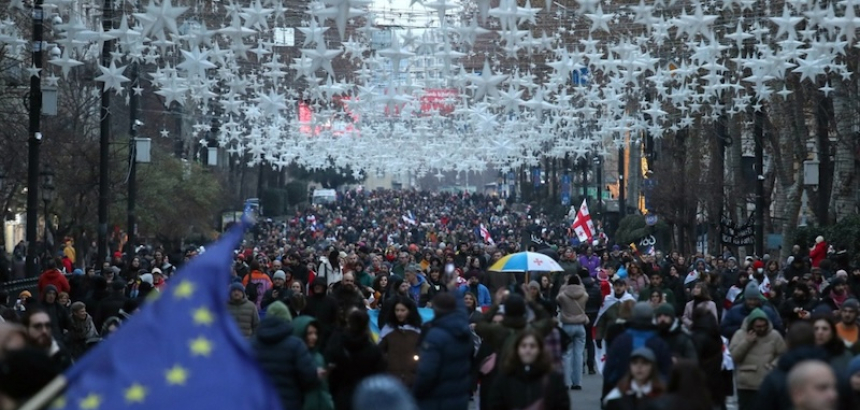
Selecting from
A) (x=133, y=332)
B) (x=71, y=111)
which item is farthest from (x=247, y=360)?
(x=71, y=111)

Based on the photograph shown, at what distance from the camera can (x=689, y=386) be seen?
9.16 meters

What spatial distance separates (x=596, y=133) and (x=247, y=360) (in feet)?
149

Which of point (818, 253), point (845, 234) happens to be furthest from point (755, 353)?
point (845, 234)

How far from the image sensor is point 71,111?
4650 centimetres

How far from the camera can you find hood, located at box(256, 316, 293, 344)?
39.3ft

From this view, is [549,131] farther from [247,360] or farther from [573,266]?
[247,360]

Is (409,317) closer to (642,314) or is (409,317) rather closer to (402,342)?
(402,342)

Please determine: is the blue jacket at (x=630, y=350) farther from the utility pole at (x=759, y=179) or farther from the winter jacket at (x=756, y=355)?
the utility pole at (x=759, y=179)

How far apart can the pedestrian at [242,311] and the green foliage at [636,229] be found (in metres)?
39.1

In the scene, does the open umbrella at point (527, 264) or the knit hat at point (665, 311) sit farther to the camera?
the open umbrella at point (527, 264)

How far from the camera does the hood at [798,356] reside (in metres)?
10.9

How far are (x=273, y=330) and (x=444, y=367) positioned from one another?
1.23 metres

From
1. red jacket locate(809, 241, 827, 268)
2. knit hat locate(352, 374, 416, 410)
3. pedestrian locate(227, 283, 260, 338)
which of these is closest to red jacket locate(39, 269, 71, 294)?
pedestrian locate(227, 283, 260, 338)

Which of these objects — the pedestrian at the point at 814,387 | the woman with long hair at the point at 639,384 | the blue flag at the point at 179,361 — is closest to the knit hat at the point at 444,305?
the woman with long hair at the point at 639,384
